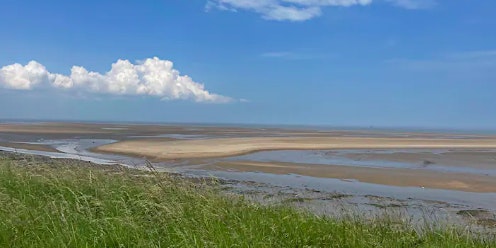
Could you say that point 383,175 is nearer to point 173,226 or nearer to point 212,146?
point 173,226

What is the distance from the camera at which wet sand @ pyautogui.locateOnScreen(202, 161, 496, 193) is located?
1730cm

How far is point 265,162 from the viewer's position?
24.6 meters

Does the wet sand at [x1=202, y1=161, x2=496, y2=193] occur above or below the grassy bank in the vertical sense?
below

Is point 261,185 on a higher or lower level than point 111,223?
lower

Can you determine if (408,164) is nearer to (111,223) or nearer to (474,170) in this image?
(474,170)

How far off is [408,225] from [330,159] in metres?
19.3

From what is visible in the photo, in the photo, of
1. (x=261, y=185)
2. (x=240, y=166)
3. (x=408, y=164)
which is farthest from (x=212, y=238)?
(x=408, y=164)

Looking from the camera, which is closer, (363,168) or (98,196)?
(98,196)

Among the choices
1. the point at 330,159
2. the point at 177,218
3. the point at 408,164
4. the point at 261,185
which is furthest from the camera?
Answer: the point at 330,159

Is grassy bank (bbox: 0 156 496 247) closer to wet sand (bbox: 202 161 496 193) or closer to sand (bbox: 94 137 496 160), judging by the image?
wet sand (bbox: 202 161 496 193)

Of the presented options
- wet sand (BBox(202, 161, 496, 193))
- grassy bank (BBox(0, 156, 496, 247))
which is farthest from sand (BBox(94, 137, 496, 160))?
grassy bank (BBox(0, 156, 496, 247))

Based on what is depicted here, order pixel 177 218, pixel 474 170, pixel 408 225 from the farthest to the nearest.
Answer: pixel 474 170 → pixel 408 225 → pixel 177 218

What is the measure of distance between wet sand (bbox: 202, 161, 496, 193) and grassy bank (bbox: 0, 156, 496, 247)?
11003 millimetres

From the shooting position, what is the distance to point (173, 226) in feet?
18.8
